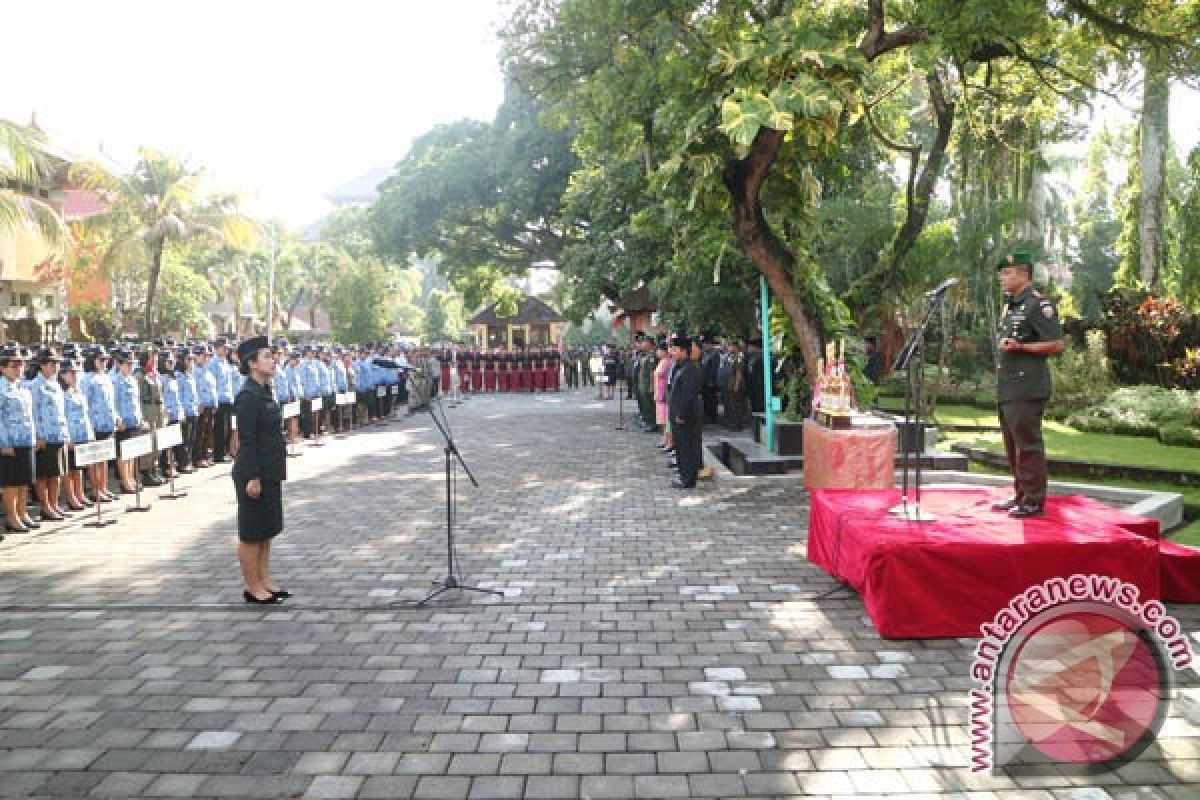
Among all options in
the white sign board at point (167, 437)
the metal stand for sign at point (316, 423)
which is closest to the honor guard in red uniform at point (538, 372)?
the metal stand for sign at point (316, 423)

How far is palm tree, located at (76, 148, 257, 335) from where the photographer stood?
24.7 metres

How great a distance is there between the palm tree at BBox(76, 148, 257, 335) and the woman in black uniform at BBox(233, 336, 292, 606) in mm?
21010

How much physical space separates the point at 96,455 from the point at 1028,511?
28.6ft

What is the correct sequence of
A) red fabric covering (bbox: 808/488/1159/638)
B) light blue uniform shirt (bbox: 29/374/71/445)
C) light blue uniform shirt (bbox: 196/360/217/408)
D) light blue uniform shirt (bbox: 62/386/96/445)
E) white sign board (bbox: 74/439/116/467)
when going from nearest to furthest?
1. red fabric covering (bbox: 808/488/1159/638)
2. white sign board (bbox: 74/439/116/467)
3. light blue uniform shirt (bbox: 29/374/71/445)
4. light blue uniform shirt (bbox: 62/386/96/445)
5. light blue uniform shirt (bbox: 196/360/217/408)

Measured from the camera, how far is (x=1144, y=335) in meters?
16.7

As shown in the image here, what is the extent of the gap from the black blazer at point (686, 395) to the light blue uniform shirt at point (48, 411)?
Answer: 6.95 meters

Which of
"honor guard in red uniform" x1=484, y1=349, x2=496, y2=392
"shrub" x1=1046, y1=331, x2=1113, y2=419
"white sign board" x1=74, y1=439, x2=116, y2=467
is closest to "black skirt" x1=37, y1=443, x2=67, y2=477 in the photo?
"white sign board" x1=74, y1=439, x2=116, y2=467

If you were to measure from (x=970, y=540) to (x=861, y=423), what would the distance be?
4.60m

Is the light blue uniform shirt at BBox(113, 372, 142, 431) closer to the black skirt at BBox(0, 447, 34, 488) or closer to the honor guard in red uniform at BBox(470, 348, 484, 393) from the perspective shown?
the black skirt at BBox(0, 447, 34, 488)

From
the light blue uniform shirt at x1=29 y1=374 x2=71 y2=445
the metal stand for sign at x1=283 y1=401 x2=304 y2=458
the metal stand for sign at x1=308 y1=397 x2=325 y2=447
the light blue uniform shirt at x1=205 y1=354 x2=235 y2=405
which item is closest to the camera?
the light blue uniform shirt at x1=29 y1=374 x2=71 y2=445

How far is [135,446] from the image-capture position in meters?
9.29

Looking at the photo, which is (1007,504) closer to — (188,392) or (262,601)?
(262,601)

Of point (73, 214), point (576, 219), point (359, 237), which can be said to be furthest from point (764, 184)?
point (359, 237)

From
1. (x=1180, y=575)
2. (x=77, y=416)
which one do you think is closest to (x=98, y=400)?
(x=77, y=416)
